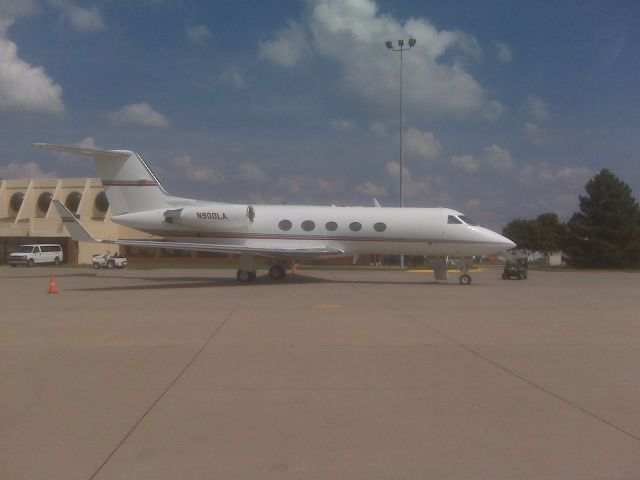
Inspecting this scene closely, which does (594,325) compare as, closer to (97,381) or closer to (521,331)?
(521,331)

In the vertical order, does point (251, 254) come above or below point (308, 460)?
above

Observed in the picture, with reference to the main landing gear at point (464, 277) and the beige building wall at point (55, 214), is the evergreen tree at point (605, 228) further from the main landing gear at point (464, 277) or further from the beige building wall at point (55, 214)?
the beige building wall at point (55, 214)

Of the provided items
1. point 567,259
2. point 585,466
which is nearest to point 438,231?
point 585,466

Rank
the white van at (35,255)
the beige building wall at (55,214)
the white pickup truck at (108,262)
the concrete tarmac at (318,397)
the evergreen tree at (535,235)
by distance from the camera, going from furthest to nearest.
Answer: the evergreen tree at (535,235) → the beige building wall at (55,214) → the white van at (35,255) → the white pickup truck at (108,262) → the concrete tarmac at (318,397)

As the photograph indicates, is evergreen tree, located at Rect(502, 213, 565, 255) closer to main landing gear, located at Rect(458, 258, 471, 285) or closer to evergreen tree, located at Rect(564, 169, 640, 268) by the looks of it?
evergreen tree, located at Rect(564, 169, 640, 268)

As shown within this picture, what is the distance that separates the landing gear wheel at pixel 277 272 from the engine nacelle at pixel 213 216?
3100mm

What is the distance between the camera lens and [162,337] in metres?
11.0

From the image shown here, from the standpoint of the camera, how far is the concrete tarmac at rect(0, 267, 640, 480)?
193 inches

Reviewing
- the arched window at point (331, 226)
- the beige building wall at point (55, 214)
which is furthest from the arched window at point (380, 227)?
the beige building wall at point (55, 214)

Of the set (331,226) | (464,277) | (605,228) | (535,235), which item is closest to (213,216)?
(331,226)

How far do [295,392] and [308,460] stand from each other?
84.5 inches

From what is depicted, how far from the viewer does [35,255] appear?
48219 millimetres

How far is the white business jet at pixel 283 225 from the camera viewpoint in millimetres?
25375

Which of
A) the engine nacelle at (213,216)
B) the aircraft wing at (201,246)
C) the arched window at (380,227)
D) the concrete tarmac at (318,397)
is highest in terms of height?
the engine nacelle at (213,216)
